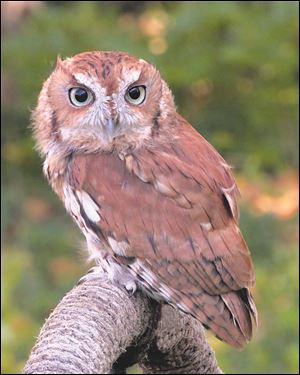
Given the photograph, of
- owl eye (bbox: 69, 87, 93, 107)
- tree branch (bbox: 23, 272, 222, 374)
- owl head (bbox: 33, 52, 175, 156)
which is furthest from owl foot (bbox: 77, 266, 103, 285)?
owl eye (bbox: 69, 87, 93, 107)

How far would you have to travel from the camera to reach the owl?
9.44 feet

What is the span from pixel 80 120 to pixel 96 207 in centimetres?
32

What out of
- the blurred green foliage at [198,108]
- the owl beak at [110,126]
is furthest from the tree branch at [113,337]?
the blurred green foliage at [198,108]

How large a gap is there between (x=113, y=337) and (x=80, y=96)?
1.04 metres

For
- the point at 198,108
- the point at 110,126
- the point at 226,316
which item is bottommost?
the point at 226,316

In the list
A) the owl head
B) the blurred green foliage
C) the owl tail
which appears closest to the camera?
the owl tail

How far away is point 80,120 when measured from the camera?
10.3ft

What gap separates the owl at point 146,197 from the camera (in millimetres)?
2877

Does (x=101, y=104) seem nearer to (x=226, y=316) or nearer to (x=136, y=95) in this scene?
(x=136, y=95)

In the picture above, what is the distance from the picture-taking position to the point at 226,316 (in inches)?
111

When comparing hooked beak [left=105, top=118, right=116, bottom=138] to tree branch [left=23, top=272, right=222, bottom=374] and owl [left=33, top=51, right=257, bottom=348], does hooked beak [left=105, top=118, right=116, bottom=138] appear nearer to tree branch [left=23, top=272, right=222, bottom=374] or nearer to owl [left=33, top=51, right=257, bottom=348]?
owl [left=33, top=51, right=257, bottom=348]

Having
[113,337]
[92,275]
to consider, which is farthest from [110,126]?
[113,337]

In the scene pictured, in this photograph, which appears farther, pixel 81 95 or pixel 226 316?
pixel 81 95

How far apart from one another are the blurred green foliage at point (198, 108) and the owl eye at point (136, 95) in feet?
4.59
